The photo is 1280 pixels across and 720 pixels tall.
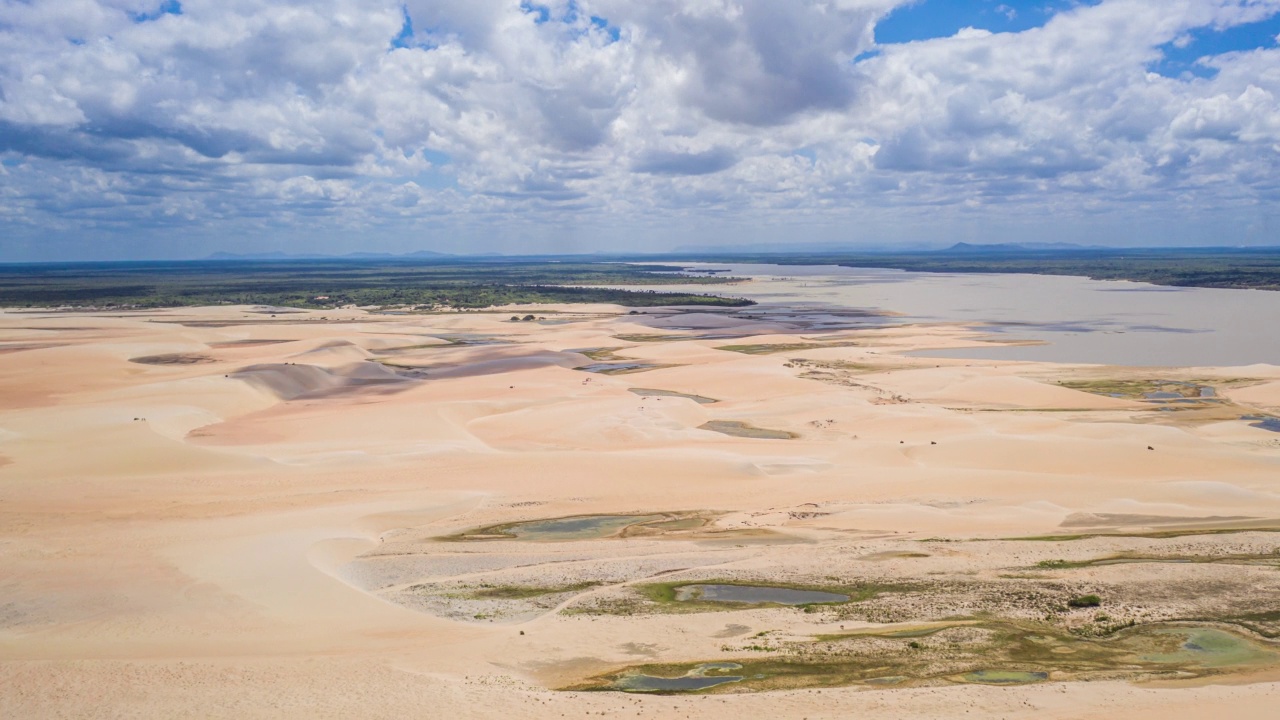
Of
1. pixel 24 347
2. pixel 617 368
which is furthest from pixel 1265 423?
pixel 24 347

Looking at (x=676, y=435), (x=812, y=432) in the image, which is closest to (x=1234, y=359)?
(x=812, y=432)

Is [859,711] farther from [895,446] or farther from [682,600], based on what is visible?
[895,446]

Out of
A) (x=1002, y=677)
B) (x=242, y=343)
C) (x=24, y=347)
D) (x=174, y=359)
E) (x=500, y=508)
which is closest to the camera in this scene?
(x=1002, y=677)

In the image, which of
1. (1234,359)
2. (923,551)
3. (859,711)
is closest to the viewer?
(859,711)

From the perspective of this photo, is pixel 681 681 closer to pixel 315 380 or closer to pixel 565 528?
pixel 565 528

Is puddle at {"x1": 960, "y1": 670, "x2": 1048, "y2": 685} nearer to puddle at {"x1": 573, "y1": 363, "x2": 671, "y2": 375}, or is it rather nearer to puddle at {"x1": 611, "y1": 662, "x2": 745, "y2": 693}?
puddle at {"x1": 611, "y1": 662, "x2": 745, "y2": 693}

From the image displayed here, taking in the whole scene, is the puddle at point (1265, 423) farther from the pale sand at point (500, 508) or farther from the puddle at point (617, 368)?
the puddle at point (617, 368)
